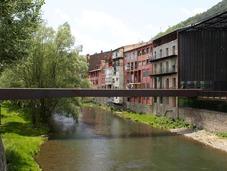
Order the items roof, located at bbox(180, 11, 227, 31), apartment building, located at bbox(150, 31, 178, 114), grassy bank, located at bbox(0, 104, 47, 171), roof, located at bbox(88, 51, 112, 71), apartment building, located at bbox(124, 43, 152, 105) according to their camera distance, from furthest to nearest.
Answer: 1. roof, located at bbox(88, 51, 112, 71)
2. apartment building, located at bbox(124, 43, 152, 105)
3. apartment building, located at bbox(150, 31, 178, 114)
4. roof, located at bbox(180, 11, 227, 31)
5. grassy bank, located at bbox(0, 104, 47, 171)

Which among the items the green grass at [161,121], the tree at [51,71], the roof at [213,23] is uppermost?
the roof at [213,23]

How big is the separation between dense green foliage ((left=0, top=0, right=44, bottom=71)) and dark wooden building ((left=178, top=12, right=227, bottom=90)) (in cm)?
3042

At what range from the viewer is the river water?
28664 mm

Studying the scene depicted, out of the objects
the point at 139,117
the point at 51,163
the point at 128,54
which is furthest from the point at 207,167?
the point at 128,54

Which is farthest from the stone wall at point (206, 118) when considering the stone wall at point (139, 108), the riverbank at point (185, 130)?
the stone wall at point (139, 108)

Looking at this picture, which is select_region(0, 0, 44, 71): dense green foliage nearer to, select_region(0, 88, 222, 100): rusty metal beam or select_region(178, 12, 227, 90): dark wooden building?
select_region(0, 88, 222, 100): rusty metal beam

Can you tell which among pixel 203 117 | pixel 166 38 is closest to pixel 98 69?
pixel 166 38

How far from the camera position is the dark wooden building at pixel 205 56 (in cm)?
5262

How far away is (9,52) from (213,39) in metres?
34.9

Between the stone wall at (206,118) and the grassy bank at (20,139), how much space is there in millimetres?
16769

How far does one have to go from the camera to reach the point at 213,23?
155ft

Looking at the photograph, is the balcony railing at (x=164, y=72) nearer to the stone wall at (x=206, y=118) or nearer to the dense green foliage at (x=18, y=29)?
the stone wall at (x=206, y=118)

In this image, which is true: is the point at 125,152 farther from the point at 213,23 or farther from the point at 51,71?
the point at 213,23

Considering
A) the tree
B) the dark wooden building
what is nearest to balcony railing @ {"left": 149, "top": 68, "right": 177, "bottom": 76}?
the dark wooden building
